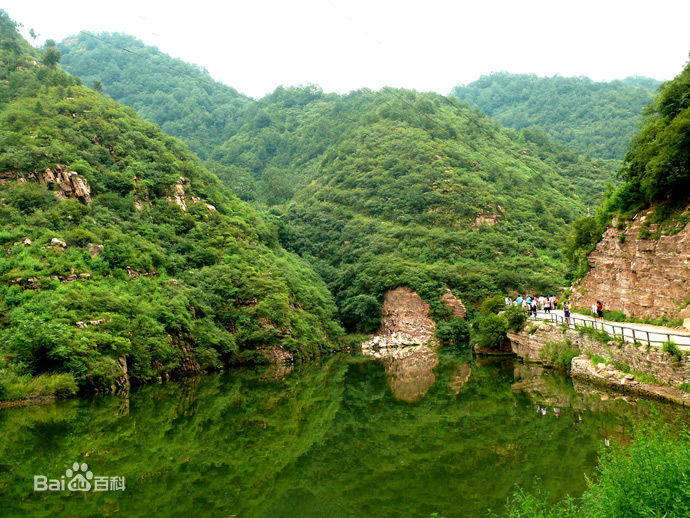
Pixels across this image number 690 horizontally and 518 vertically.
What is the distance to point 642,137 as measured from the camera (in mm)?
29484

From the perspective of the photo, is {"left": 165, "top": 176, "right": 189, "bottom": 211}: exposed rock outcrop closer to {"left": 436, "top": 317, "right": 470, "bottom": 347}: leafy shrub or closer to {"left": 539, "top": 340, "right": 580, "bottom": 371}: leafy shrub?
{"left": 436, "top": 317, "right": 470, "bottom": 347}: leafy shrub

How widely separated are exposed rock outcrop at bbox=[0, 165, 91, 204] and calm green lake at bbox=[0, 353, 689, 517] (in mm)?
23515

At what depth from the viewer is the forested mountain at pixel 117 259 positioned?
2808cm

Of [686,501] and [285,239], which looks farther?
[285,239]

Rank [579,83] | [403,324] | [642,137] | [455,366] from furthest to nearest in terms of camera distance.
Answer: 1. [579,83]
2. [403,324]
3. [455,366]
4. [642,137]

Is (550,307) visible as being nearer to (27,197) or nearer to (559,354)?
(559,354)

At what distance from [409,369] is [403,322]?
897 inches

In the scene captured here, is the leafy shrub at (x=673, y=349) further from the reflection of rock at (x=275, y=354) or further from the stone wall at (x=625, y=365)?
the reflection of rock at (x=275, y=354)

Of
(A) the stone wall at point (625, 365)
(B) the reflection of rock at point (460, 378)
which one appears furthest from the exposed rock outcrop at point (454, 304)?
(A) the stone wall at point (625, 365)

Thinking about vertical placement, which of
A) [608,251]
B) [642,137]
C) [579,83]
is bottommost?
[608,251]

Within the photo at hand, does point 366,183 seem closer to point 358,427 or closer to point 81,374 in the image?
point 81,374

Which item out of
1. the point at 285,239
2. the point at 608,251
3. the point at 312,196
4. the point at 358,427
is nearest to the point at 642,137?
the point at 608,251

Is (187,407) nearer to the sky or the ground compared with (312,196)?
nearer to the ground

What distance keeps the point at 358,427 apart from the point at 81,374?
1627 centimetres
